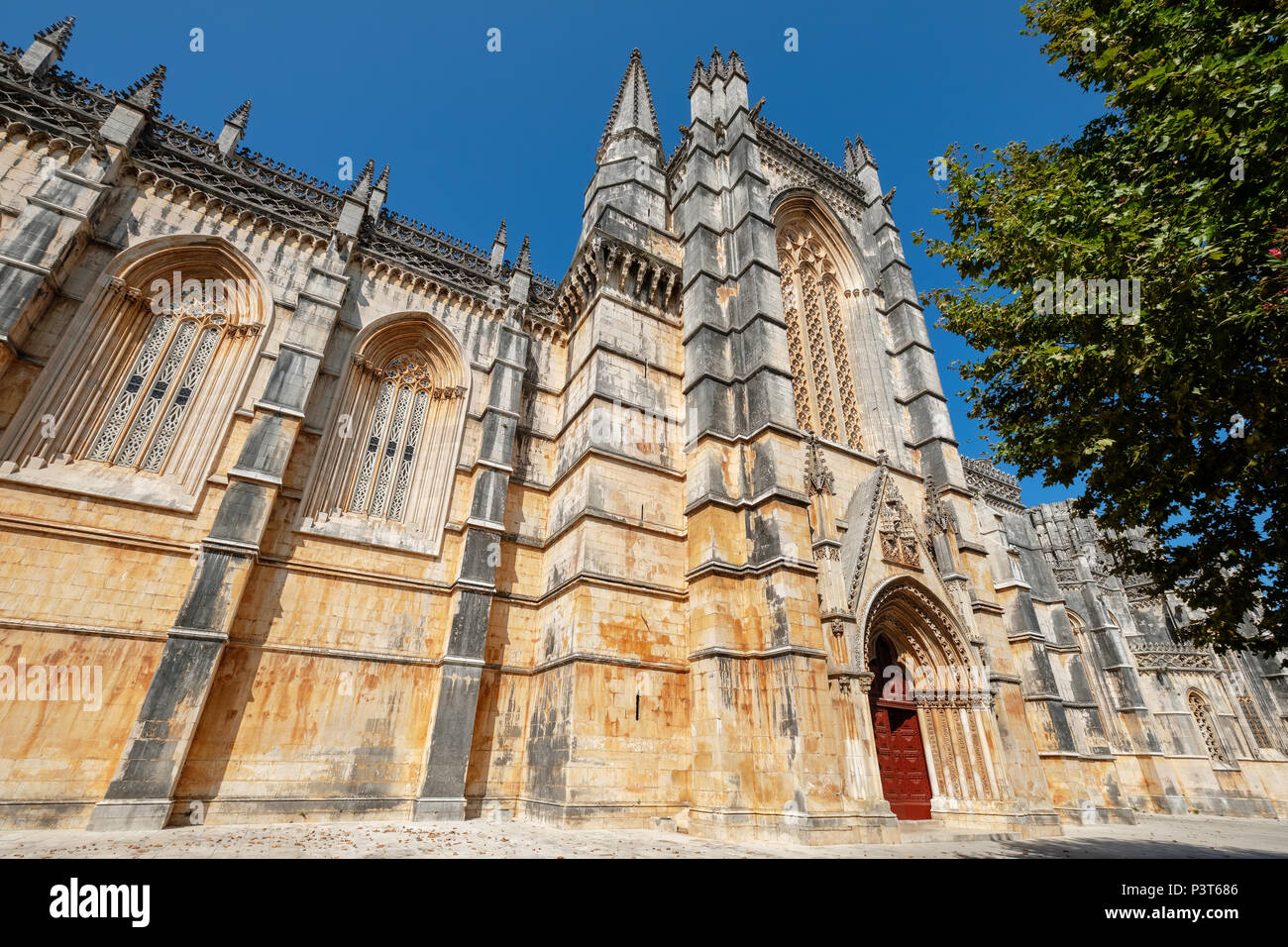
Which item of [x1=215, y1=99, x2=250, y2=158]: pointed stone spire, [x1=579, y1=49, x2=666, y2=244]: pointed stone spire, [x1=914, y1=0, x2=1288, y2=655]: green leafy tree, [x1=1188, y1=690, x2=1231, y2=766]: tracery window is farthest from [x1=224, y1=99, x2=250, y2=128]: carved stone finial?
[x1=1188, y1=690, x2=1231, y2=766]: tracery window

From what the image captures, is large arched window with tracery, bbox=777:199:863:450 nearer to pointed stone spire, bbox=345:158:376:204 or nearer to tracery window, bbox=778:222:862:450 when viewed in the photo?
tracery window, bbox=778:222:862:450

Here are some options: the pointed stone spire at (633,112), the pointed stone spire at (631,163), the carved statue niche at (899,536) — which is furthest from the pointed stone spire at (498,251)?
the carved statue niche at (899,536)

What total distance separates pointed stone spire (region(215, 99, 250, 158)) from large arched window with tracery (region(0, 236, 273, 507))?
3.64m

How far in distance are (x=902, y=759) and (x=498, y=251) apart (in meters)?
18.4

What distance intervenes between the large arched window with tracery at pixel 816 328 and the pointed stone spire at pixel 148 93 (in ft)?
56.4

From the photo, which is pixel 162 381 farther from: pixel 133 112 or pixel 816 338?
pixel 816 338

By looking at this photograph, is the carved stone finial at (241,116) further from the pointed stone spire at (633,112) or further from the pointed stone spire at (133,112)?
the pointed stone spire at (633,112)

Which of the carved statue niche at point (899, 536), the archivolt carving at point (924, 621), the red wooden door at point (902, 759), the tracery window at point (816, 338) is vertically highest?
the tracery window at point (816, 338)

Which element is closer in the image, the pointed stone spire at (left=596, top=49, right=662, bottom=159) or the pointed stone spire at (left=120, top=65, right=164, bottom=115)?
the pointed stone spire at (left=120, top=65, right=164, bottom=115)

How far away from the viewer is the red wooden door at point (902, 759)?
12312mm

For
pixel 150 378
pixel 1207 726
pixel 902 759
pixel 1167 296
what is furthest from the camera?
pixel 1207 726

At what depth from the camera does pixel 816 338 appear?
17922mm

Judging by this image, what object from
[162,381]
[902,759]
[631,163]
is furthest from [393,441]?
[902,759]

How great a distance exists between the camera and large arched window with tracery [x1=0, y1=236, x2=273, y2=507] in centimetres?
1045
